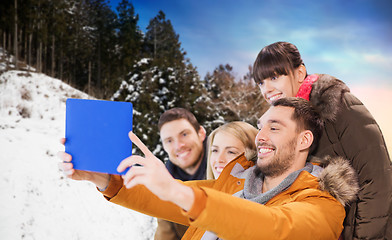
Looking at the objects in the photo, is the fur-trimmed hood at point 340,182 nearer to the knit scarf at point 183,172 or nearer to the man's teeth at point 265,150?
the man's teeth at point 265,150

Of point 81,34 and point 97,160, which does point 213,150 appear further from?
point 81,34

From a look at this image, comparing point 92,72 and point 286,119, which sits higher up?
point 92,72

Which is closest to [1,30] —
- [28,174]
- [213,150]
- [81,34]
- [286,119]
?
[81,34]

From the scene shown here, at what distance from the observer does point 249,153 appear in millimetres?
1947

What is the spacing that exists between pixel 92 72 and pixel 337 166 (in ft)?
68.0

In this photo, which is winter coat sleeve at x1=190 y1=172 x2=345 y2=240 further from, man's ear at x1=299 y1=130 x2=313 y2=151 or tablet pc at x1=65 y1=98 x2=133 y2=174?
tablet pc at x1=65 y1=98 x2=133 y2=174

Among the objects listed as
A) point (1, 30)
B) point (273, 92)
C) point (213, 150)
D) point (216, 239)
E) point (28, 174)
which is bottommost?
point (28, 174)

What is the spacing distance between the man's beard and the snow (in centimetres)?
416

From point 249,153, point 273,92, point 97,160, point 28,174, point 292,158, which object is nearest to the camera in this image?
point 97,160

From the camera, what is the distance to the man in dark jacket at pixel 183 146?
126 inches

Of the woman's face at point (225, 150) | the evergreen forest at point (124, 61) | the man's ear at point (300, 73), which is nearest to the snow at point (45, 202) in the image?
the evergreen forest at point (124, 61)

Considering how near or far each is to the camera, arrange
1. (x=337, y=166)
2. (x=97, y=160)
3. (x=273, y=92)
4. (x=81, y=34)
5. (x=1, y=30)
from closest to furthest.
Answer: (x=97, y=160), (x=337, y=166), (x=273, y=92), (x=1, y=30), (x=81, y=34)

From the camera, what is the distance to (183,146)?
10.5 ft

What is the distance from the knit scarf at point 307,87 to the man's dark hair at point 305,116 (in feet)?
1.00
